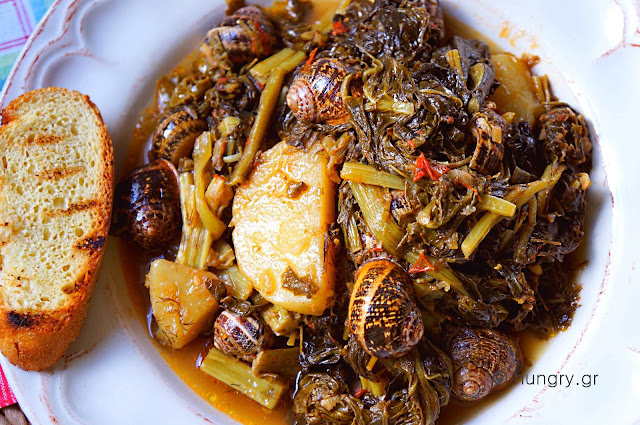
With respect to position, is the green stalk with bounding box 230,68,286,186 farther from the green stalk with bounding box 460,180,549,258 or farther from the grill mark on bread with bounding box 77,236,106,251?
the green stalk with bounding box 460,180,549,258

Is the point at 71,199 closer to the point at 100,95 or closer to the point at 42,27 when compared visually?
the point at 100,95

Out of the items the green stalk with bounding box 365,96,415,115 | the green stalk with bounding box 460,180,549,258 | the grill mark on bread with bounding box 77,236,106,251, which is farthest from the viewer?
the grill mark on bread with bounding box 77,236,106,251

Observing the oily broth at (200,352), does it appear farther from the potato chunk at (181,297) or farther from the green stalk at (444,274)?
the green stalk at (444,274)

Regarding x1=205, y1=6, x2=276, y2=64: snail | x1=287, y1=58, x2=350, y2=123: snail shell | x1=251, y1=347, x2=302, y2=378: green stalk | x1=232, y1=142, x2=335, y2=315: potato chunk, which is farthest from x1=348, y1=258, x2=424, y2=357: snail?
x1=205, y1=6, x2=276, y2=64: snail

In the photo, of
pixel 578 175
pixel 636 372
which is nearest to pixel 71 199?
pixel 578 175

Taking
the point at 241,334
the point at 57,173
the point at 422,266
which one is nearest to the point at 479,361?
the point at 422,266

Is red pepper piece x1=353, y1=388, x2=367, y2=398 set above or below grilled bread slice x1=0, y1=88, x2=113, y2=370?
below

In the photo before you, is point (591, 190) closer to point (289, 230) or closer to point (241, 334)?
point (289, 230)

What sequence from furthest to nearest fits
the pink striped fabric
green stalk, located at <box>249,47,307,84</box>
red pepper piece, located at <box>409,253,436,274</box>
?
1. green stalk, located at <box>249,47,307,84</box>
2. the pink striped fabric
3. red pepper piece, located at <box>409,253,436,274</box>
